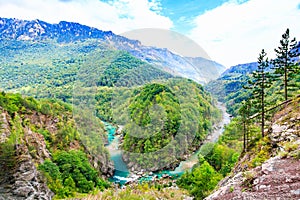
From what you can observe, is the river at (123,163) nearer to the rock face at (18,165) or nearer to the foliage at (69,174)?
the foliage at (69,174)

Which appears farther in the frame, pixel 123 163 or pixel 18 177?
pixel 123 163

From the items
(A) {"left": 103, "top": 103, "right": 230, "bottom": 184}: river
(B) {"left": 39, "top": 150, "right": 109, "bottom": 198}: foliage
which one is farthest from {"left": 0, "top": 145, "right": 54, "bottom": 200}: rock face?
(A) {"left": 103, "top": 103, "right": 230, "bottom": 184}: river

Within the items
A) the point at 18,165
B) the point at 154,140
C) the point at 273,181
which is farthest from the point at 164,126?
the point at 273,181

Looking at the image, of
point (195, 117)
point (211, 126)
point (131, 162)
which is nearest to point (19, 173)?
point (131, 162)

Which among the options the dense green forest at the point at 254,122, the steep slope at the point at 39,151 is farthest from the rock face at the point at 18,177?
the dense green forest at the point at 254,122

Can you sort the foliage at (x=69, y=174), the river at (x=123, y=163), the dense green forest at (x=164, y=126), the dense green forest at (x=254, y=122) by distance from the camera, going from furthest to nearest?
the dense green forest at (x=164, y=126)
the river at (x=123, y=163)
the foliage at (x=69, y=174)
the dense green forest at (x=254, y=122)

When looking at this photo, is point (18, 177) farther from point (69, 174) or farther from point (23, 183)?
point (69, 174)

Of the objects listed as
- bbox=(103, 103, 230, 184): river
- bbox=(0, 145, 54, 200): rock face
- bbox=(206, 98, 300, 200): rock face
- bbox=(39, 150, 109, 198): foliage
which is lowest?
bbox=(103, 103, 230, 184): river

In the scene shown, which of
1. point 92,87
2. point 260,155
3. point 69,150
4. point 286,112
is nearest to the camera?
point 260,155

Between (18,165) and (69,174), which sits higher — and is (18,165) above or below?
above

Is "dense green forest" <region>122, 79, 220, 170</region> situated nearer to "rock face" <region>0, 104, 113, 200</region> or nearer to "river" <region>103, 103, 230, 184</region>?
"river" <region>103, 103, 230, 184</region>

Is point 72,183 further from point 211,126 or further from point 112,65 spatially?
point 112,65
